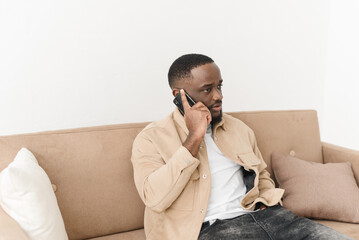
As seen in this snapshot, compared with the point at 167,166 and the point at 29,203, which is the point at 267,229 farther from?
the point at 29,203

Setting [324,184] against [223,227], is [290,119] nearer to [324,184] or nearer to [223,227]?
[324,184]

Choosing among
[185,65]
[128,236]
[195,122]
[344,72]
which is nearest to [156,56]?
[185,65]

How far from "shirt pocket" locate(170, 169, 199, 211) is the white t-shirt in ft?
0.28

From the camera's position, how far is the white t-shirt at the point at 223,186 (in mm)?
1556

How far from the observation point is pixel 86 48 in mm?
2027

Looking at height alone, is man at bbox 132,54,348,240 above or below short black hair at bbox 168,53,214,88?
below

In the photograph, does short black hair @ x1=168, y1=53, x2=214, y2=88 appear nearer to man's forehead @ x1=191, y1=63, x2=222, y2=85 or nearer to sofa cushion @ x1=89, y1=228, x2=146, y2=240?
man's forehead @ x1=191, y1=63, x2=222, y2=85

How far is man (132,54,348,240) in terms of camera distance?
144cm

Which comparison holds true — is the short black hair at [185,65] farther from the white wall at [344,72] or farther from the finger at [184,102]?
the white wall at [344,72]

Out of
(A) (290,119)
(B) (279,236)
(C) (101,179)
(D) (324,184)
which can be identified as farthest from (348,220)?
(C) (101,179)

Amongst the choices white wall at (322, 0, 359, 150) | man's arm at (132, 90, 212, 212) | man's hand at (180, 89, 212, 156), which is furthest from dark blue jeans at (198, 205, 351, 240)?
white wall at (322, 0, 359, 150)

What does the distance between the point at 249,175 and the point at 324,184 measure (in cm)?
41

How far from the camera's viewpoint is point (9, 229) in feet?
3.71

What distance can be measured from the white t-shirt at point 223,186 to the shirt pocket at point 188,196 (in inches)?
3.4
